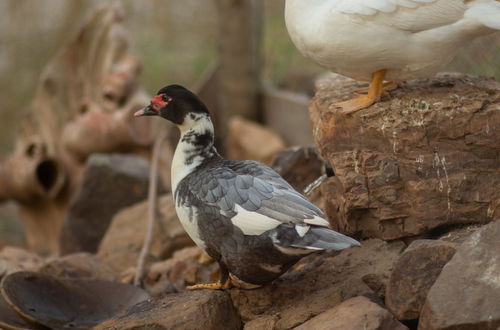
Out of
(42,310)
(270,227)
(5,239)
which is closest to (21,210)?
(5,239)

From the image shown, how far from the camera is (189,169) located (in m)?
3.28

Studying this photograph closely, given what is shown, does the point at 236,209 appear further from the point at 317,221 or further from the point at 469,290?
the point at 469,290

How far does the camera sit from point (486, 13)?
3146mm

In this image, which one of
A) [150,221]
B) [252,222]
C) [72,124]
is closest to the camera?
[252,222]

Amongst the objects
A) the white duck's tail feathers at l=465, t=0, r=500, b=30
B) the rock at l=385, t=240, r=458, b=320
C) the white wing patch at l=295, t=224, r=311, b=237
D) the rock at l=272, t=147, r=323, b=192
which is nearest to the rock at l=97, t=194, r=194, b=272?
the rock at l=272, t=147, r=323, b=192

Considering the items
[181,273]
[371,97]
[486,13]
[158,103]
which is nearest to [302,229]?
[371,97]

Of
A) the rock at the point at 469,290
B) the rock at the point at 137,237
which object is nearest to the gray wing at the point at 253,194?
the rock at the point at 469,290

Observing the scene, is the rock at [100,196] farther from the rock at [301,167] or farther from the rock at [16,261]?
the rock at [301,167]

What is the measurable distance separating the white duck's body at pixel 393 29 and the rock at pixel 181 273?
1.32 m

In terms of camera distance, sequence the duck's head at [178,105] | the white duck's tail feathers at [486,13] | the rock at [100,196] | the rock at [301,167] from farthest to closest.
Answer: the rock at [100,196] < the rock at [301,167] < the duck's head at [178,105] < the white duck's tail feathers at [486,13]

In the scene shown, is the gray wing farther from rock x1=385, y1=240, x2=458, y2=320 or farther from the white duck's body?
the white duck's body

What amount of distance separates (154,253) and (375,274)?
229 cm

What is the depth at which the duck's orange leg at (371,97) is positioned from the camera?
330cm

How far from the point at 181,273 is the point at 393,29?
1.76m
